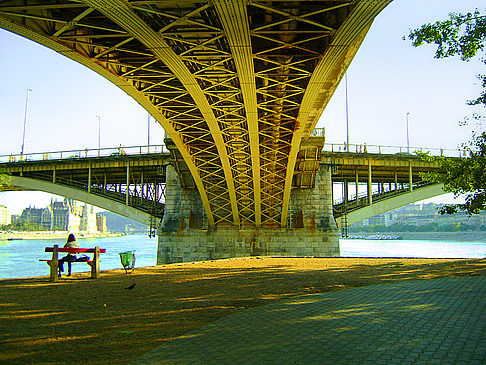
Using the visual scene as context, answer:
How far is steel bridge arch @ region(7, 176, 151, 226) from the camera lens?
33.4 m

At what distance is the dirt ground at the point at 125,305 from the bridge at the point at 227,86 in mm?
6466

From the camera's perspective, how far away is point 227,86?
1519 centimetres

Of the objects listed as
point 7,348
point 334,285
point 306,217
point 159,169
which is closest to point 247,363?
point 7,348

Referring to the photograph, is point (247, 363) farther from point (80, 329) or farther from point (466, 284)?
point (466, 284)

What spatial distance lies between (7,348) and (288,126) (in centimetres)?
1709

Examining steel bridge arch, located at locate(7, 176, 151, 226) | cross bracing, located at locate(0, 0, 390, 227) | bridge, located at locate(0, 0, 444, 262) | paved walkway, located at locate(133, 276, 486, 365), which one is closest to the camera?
paved walkway, located at locate(133, 276, 486, 365)

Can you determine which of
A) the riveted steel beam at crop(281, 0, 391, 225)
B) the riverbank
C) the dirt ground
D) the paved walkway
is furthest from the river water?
the paved walkway

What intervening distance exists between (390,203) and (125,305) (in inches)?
1145

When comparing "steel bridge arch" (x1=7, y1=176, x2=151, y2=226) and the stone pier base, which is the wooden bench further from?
"steel bridge arch" (x1=7, y1=176, x2=151, y2=226)

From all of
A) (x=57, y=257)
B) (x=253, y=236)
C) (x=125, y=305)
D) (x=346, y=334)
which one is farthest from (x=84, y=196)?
(x=346, y=334)

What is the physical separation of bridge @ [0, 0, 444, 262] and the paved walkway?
6441 mm

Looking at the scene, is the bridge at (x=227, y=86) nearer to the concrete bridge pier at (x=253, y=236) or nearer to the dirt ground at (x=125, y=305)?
the concrete bridge pier at (x=253, y=236)

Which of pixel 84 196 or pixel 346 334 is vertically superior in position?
pixel 84 196

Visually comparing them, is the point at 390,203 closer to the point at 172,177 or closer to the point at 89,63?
the point at 172,177
